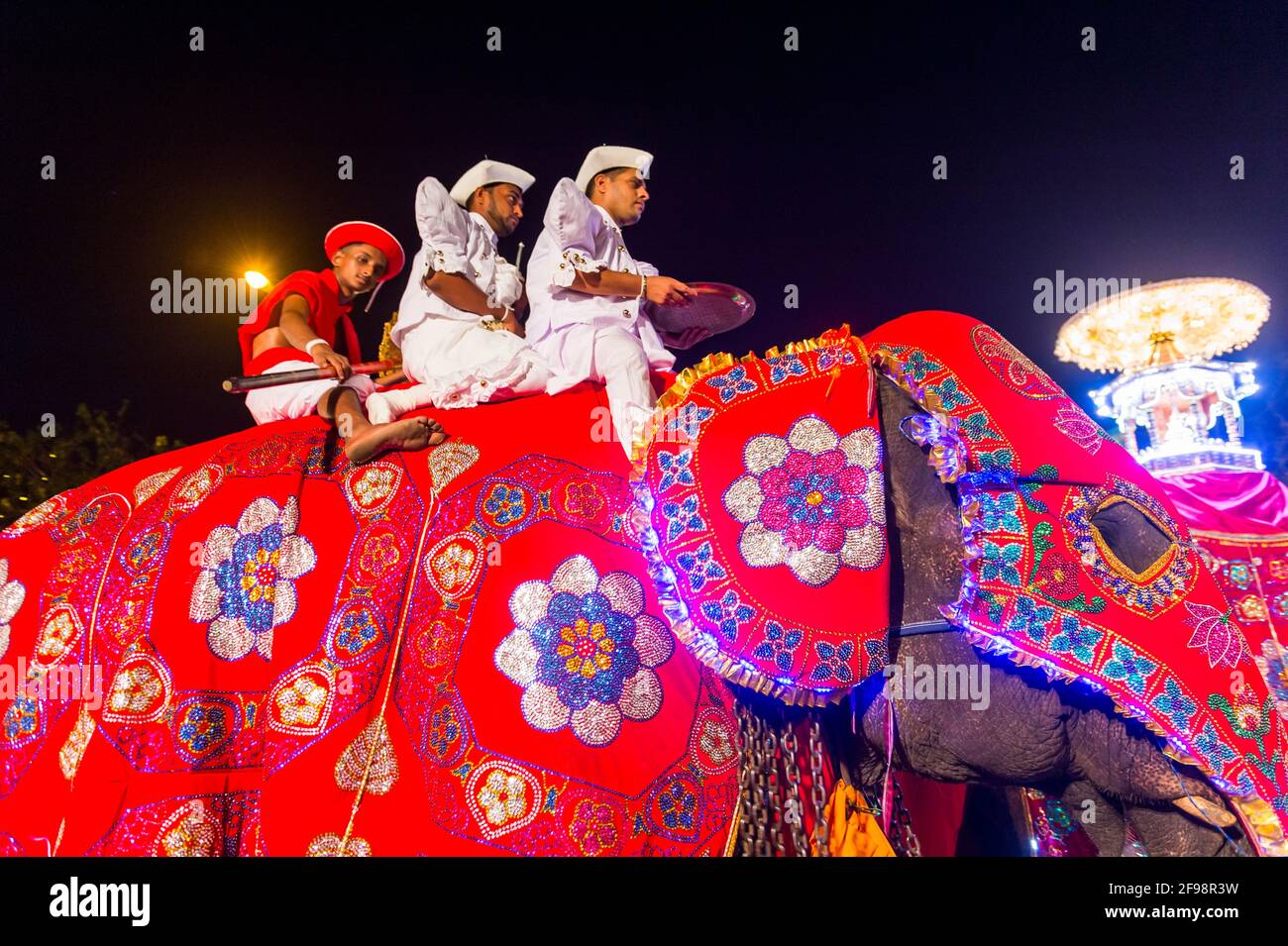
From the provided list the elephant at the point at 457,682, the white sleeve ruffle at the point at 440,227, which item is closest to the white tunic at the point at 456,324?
the white sleeve ruffle at the point at 440,227

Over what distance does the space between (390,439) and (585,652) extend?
707 millimetres

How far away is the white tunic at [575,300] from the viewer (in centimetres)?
248

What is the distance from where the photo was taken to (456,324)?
2650 mm

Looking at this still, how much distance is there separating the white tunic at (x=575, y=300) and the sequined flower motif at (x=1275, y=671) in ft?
4.73

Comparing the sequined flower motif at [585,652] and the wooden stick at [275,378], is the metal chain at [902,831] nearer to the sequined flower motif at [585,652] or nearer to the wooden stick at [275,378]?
the sequined flower motif at [585,652]

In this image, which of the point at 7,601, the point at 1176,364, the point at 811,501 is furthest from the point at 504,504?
the point at 1176,364

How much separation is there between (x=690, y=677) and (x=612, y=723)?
0.19 m

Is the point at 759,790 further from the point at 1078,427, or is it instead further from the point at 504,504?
the point at 1078,427

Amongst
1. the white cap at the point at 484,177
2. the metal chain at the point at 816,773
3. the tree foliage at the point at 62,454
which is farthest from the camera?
the tree foliage at the point at 62,454

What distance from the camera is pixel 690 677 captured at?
6.81ft

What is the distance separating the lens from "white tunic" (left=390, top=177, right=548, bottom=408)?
2.49 m

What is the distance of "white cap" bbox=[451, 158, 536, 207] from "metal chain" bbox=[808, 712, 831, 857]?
174 cm

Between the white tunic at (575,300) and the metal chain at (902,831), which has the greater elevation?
the white tunic at (575,300)

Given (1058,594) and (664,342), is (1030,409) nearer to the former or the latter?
(1058,594)
